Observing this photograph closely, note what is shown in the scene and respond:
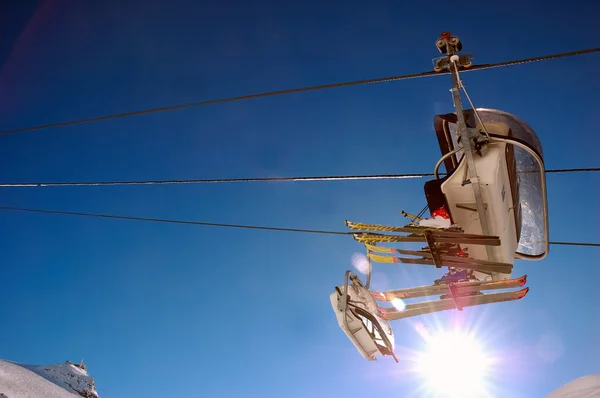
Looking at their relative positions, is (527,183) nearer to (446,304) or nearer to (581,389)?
(446,304)

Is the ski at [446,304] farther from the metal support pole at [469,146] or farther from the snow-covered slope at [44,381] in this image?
the snow-covered slope at [44,381]

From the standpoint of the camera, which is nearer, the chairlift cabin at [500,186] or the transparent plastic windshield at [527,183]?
the chairlift cabin at [500,186]

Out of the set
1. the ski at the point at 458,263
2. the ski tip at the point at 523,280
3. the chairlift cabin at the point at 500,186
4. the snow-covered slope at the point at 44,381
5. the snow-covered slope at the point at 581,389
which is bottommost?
the snow-covered slope at the point at 44,381

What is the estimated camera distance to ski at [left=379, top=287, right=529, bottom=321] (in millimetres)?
5461

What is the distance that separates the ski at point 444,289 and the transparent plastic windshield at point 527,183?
1.46 m

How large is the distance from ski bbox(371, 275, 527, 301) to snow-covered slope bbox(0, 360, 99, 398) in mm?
62697

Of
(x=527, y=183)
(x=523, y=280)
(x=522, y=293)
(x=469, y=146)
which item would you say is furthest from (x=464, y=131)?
(x=522, y=293)

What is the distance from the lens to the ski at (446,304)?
5461 mm

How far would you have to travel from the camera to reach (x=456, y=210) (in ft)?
19.5

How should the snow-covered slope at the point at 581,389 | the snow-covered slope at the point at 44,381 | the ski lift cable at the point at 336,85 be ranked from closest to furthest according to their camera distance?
the ski lift cable at the point at 336,85 < the snow-covered slope at the point at 581,389 < the snow-covered slope at the point at 44,381

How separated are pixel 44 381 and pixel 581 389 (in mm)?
95800

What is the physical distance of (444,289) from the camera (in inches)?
223

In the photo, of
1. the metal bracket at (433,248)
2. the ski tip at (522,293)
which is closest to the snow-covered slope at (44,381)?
the metal bracket at (433,248)

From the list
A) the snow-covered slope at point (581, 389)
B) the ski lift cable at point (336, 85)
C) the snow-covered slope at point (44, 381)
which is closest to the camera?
the ski lift cable at point (336, 85)
